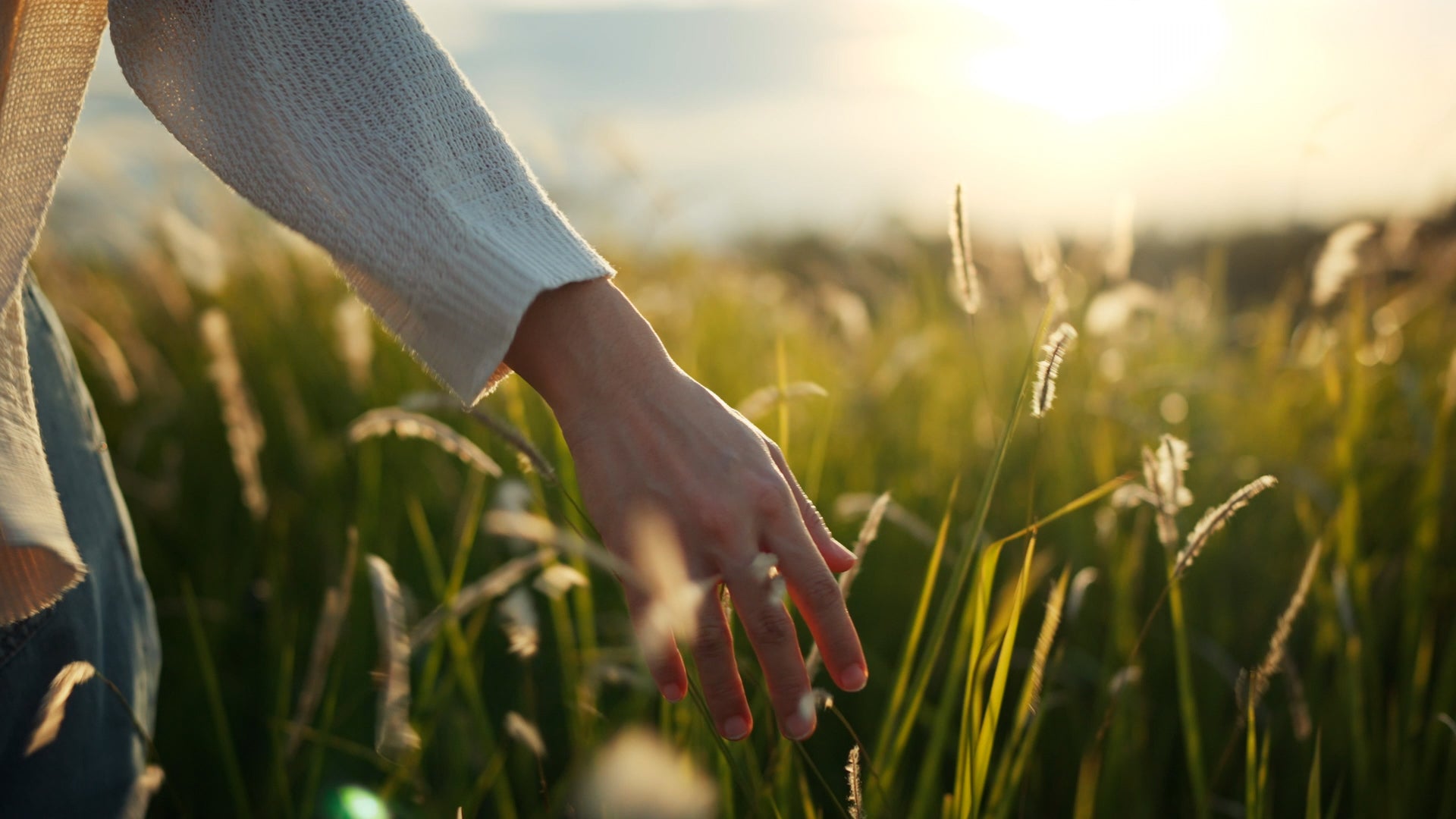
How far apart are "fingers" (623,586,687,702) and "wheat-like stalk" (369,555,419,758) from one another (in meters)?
0.27

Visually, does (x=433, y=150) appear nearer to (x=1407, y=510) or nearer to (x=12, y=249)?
(x=12, y=249)

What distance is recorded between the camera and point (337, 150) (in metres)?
0.87

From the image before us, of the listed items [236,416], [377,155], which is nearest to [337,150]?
[377,155]

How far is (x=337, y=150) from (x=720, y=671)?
0.57 m

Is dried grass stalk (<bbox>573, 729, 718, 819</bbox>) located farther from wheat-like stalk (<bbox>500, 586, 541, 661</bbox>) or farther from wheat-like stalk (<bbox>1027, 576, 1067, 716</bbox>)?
wheat-like stalk (<bbox>1027, 576, 1067, 716</bbox>)

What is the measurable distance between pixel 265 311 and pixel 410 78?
2.82 meters

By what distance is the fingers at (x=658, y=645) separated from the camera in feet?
2.65

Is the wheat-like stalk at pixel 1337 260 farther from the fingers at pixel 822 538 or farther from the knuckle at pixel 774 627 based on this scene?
the knuckle at pixel 774 627

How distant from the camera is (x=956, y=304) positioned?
436 cm

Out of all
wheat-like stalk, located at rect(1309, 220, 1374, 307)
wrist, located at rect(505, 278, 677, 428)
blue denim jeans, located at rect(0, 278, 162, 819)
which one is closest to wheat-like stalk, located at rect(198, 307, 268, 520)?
blue denim jeans, located at rect(0, 278, 162, 819)

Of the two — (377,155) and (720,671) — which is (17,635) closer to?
(377,155)

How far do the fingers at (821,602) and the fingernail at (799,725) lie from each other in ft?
0.13

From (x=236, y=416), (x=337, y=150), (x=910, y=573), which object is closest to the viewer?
(x=337, y=150)

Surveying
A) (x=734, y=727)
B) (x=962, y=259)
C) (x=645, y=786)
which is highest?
(x=962, y=259)
